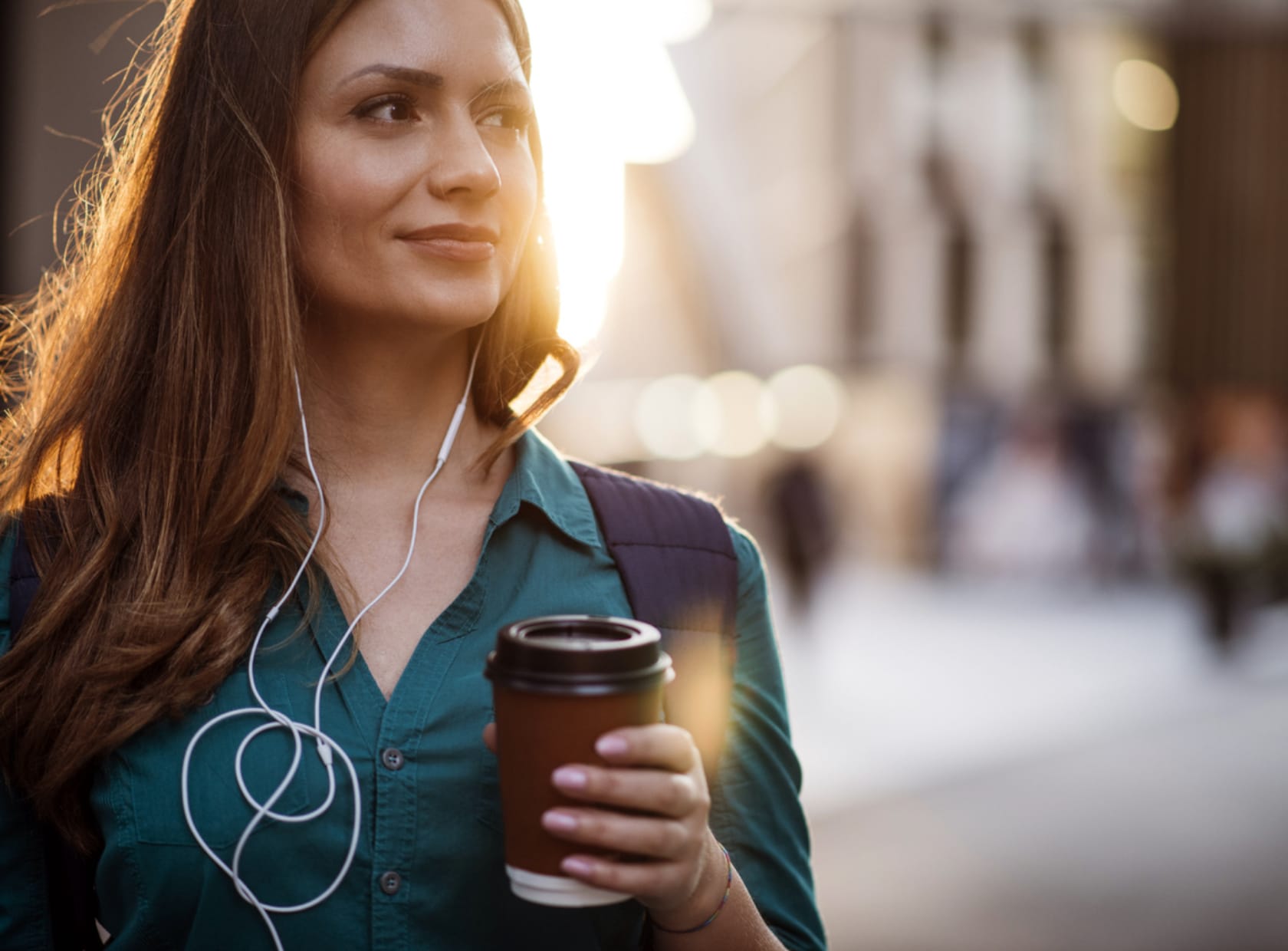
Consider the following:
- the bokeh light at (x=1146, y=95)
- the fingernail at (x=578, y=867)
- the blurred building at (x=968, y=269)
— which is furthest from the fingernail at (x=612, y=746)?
the bokeh light at (x=1146, y=95)

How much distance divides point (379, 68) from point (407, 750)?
93 cm

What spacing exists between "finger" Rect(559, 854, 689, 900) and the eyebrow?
1.08m

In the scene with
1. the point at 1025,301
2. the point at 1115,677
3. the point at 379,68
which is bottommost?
the point at 1115,677

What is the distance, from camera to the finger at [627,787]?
1.16m

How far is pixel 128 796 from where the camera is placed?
154 cm

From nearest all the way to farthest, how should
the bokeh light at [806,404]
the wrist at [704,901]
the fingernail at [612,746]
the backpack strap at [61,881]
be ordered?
1. the fingernail at [612,746]
2. the wrist at [704,901]
3. the backpack strap at [61,881]
4. the bokeh light at [806,404]

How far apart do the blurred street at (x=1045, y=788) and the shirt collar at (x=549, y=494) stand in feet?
13.3

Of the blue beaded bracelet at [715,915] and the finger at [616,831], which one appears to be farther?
the blue beaded bracelet at [715,915]

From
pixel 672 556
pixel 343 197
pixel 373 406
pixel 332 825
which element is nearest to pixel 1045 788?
pixel 672 556

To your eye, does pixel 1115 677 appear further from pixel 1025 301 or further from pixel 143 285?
pixel 1025 301

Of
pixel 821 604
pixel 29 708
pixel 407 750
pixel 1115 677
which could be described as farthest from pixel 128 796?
pixel 1115 677

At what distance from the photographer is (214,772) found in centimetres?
154

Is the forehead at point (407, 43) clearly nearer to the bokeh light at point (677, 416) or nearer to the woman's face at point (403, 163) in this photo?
the woman's face at point (403, 163)

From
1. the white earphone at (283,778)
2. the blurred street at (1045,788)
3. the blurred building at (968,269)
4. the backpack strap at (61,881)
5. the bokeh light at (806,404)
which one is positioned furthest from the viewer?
the bokeh light at (806,404)
